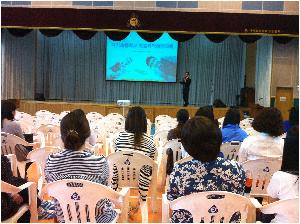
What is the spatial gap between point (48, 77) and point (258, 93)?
289 inches

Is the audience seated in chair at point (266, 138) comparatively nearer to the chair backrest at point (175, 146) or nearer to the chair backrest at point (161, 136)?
the chair backrest at point (175, 146)

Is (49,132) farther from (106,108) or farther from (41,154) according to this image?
(106,108)

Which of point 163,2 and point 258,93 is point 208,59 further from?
point 163,2

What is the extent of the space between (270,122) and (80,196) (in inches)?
71.0

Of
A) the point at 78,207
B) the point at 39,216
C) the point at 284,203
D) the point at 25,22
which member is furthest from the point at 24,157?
the point at 25,22

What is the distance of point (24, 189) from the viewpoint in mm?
2979

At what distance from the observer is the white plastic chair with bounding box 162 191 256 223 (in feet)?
7.27

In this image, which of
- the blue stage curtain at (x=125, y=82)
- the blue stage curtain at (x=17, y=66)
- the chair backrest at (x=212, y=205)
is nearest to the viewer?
the chair backrest at (x=212, y=205)

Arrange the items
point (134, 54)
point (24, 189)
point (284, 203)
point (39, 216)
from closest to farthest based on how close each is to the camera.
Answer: point (284, 203) < point (24, 189) < point (39, 216) < point (134, 54)

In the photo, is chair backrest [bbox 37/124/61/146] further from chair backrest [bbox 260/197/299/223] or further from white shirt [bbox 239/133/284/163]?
chair backrest [bbox 260/197/299/223]

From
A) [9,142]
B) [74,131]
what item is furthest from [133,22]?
[74,131]

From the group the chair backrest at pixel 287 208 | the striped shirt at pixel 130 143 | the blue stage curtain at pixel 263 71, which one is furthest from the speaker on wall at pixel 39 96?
the chair backrest at pixel 287 208

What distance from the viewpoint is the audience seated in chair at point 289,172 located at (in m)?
2.39

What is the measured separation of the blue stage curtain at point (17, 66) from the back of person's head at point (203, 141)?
1086cm
